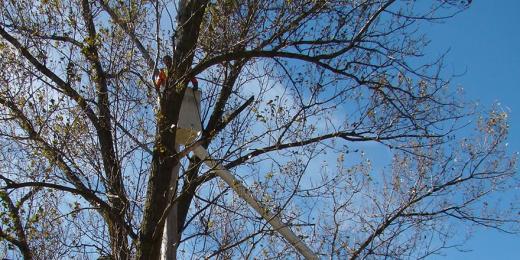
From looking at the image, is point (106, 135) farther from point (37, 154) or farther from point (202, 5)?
point (202, 5)

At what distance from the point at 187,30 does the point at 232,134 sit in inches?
46.6

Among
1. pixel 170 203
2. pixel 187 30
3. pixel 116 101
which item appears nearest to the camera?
pixel 170 203

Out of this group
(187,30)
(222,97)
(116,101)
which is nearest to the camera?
(116,101)

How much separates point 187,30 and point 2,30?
2.01 meters

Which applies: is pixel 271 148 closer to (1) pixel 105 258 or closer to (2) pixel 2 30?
(1) pixel 105 258

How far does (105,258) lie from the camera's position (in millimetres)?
6191

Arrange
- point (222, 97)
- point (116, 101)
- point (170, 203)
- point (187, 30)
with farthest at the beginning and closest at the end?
point (222, 97) < point (187, 30) < point (116, 101) < point (170, 203)

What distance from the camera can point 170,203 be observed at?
19.3ft

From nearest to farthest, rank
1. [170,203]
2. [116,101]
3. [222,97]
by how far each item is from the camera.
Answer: [170,203], [116,101], [222,97]

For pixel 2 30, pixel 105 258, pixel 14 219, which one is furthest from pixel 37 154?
A: pixel 2 30

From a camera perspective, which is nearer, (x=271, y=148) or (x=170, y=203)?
(x=170, y=203)

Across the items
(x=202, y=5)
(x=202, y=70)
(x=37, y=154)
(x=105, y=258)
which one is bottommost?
(x=105, y=258)

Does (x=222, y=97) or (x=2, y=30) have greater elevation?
(x=2, y=30)

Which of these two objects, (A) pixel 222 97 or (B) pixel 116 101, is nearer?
(B) pixel 116 101
